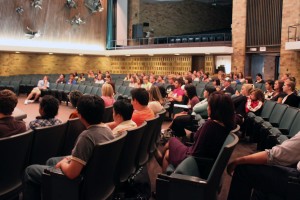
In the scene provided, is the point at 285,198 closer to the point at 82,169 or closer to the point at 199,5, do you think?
the point at 82,169

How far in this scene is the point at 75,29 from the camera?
2108cm

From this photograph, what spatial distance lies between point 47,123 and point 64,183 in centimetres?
136

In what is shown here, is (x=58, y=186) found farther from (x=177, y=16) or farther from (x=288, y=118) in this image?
(x=177, y=16)

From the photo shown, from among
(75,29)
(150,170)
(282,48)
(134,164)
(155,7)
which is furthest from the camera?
(155,7)

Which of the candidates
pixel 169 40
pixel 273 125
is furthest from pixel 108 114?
pixel 169 40

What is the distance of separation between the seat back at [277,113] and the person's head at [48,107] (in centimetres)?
384

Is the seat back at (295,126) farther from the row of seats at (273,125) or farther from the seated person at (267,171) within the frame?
the seated person at (267,171)

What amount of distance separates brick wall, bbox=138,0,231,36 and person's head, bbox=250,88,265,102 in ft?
63.5

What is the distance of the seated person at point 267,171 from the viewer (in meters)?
2.55

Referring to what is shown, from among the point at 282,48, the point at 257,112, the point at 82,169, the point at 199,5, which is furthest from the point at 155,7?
the point at 82,169

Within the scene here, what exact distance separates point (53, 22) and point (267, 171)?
19253 millimetres

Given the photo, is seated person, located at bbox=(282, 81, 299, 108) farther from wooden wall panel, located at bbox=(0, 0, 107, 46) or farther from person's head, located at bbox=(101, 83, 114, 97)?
wooden wall panel, located at bbox=(0, 0, 107, 46)

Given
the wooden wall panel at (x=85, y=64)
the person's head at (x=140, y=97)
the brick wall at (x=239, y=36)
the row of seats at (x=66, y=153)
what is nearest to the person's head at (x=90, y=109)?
the row of seats at (x=66, y=153)

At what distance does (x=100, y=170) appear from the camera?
2520mm
